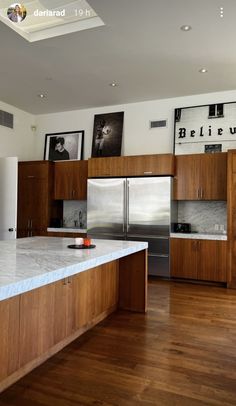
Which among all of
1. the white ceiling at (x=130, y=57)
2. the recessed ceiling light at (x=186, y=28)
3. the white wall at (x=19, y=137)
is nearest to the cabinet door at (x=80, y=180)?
the white ceiling at (x=130, y=57)

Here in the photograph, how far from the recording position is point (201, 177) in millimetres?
5176

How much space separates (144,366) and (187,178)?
350cm

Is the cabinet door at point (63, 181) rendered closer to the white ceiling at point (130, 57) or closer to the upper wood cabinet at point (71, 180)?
the upper wood cabinet at point (71, 180)

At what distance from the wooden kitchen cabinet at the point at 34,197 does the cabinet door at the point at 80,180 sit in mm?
518

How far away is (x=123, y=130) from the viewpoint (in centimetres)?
608

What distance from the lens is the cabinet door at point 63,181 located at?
241 inches

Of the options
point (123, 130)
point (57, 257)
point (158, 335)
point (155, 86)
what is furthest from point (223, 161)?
point (57, 257)

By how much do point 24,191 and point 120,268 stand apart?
3431 mm

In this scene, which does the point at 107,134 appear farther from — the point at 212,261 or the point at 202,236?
the point at 212,261

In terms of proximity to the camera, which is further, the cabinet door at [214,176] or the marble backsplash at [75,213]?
the marble backsplash at [75,213]

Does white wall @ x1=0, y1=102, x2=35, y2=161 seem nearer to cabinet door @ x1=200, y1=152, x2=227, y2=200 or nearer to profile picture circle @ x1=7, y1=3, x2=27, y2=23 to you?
profile picture circle @ x1=7, y1=3, x2=27, y2=23

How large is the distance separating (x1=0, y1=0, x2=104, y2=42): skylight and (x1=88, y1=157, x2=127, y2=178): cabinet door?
7.84ft

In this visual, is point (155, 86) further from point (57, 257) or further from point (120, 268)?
point (57, 257)

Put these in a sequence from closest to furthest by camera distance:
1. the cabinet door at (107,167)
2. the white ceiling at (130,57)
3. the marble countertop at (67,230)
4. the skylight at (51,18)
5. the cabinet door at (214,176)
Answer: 1. the white ceiling at (130,57)
2. the skylight at (51,18)
3. the cabinet door at (214,176)
4. the cabinet door at (107,167)
5. the marble countertop at (67,230)
